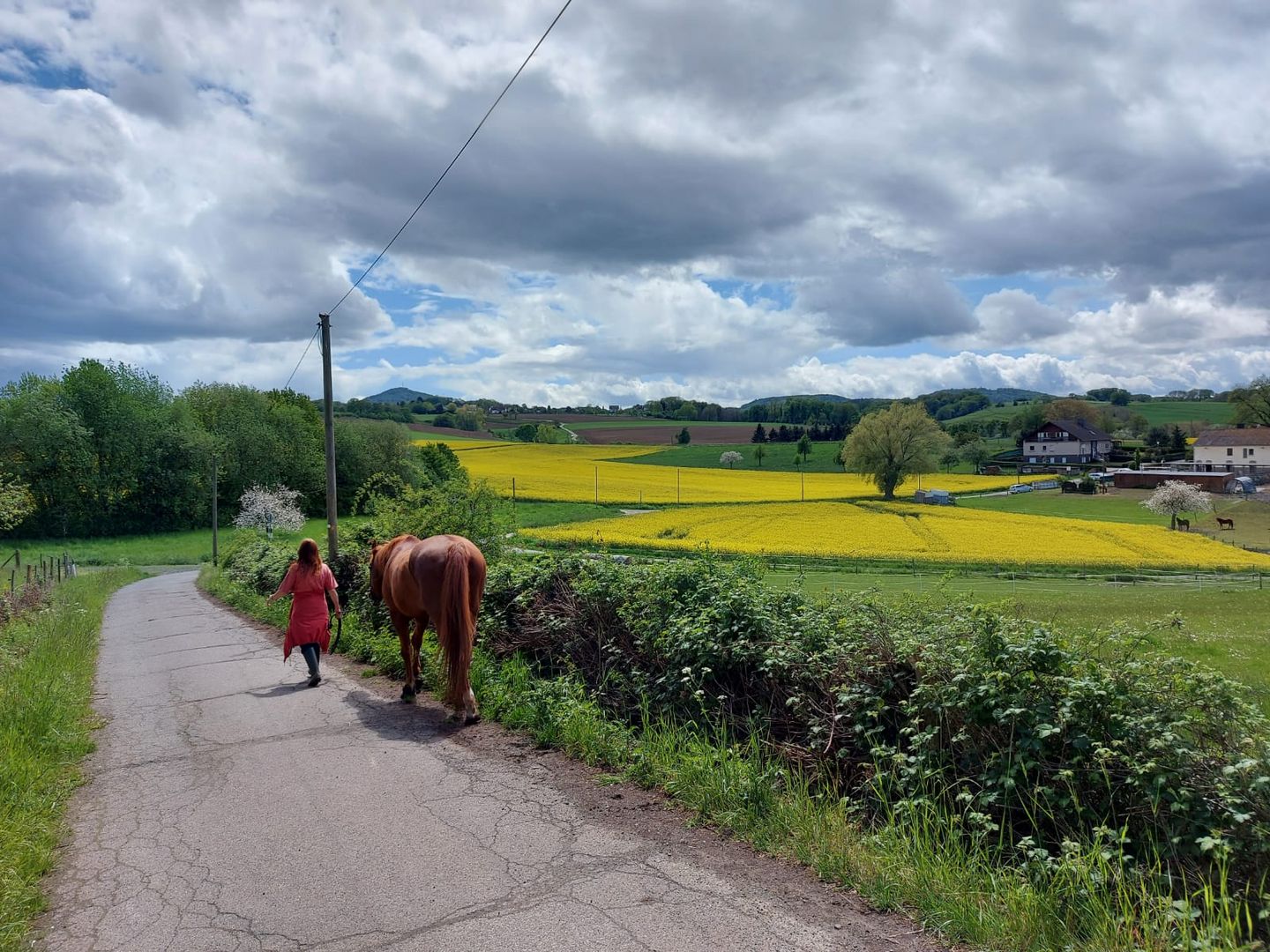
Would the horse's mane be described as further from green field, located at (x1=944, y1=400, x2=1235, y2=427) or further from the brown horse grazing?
green field, located at (x1=944, y1=400, x2=1235, y2=427)

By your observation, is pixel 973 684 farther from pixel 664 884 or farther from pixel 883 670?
pixel 664 884

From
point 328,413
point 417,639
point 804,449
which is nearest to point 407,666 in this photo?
point 417,639

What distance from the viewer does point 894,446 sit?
66.4 metres

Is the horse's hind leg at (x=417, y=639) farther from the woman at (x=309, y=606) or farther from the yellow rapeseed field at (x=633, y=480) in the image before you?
the yellow rapeseed field at (x=633, y=480)

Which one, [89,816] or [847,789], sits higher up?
[847,789]

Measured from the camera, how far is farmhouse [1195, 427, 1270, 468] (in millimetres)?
89562

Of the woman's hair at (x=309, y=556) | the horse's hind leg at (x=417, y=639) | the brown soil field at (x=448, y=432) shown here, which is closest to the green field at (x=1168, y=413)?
the brown soil field at (x=448, y=432)

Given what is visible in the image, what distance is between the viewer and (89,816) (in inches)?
206

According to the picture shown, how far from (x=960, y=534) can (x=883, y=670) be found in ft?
138

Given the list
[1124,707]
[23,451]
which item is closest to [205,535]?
[23,451]

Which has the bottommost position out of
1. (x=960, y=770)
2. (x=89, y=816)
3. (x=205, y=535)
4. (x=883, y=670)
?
(x=205, y=535)

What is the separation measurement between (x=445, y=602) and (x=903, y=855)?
15.3 ft

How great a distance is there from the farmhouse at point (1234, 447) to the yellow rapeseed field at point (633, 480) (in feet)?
88.7

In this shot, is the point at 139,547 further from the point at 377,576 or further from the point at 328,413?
the point at 377,576
